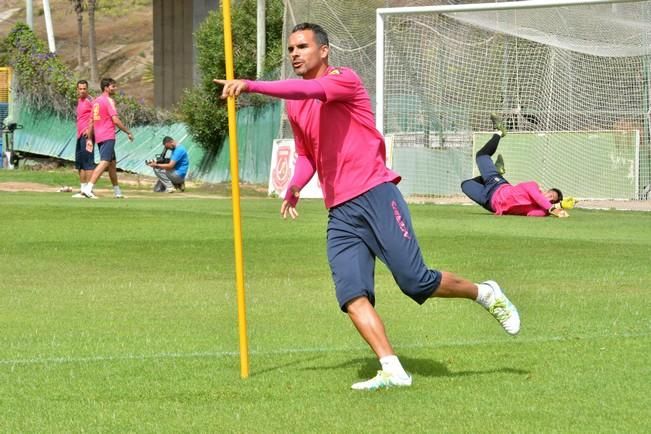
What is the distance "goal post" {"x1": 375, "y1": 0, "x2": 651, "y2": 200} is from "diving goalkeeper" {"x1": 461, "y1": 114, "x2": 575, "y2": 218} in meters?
5.55

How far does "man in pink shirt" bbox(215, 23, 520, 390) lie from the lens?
759 centimetres

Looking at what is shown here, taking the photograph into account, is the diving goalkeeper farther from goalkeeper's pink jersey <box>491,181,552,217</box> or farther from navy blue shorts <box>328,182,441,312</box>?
navy blue shorts <box>328,182,441,312</box>

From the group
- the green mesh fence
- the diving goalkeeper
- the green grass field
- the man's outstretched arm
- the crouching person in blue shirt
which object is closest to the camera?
the green grass field

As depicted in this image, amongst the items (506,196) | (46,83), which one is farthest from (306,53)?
(46,83)

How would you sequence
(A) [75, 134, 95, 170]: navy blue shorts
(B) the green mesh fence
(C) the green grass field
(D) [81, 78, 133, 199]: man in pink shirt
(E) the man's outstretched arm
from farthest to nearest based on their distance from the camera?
(B) the green mesh fence
(A) [75, 134, 95, 170]: navy blue shorts
(D) [81, 78, 133, 199]: man in pink shirt
(E) the man's outstretched arm
(C) the green grass field

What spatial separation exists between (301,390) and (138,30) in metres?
98.4

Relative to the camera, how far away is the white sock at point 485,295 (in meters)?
8.07

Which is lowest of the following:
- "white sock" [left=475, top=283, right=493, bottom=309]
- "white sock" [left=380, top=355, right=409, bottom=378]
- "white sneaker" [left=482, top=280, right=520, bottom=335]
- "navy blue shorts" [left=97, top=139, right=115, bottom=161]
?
"white sock" [left=380, top=355, right=409, bottom=378]

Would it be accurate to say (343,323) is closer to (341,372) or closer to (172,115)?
(341,372)

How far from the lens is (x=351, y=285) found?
24.9 ft

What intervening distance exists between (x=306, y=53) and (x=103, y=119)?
60.4ft

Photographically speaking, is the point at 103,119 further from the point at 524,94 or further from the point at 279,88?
the point at 279,88

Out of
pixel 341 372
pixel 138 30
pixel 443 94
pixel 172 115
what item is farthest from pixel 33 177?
pixel 138 30

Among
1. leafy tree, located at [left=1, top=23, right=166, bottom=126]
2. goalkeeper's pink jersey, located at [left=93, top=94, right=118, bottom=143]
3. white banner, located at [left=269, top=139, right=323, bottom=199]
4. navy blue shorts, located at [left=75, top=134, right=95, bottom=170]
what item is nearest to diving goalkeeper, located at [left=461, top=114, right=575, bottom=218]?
goalkeeper's pink jersey, located at [left=93, top=94, right=118, bottom=143]
